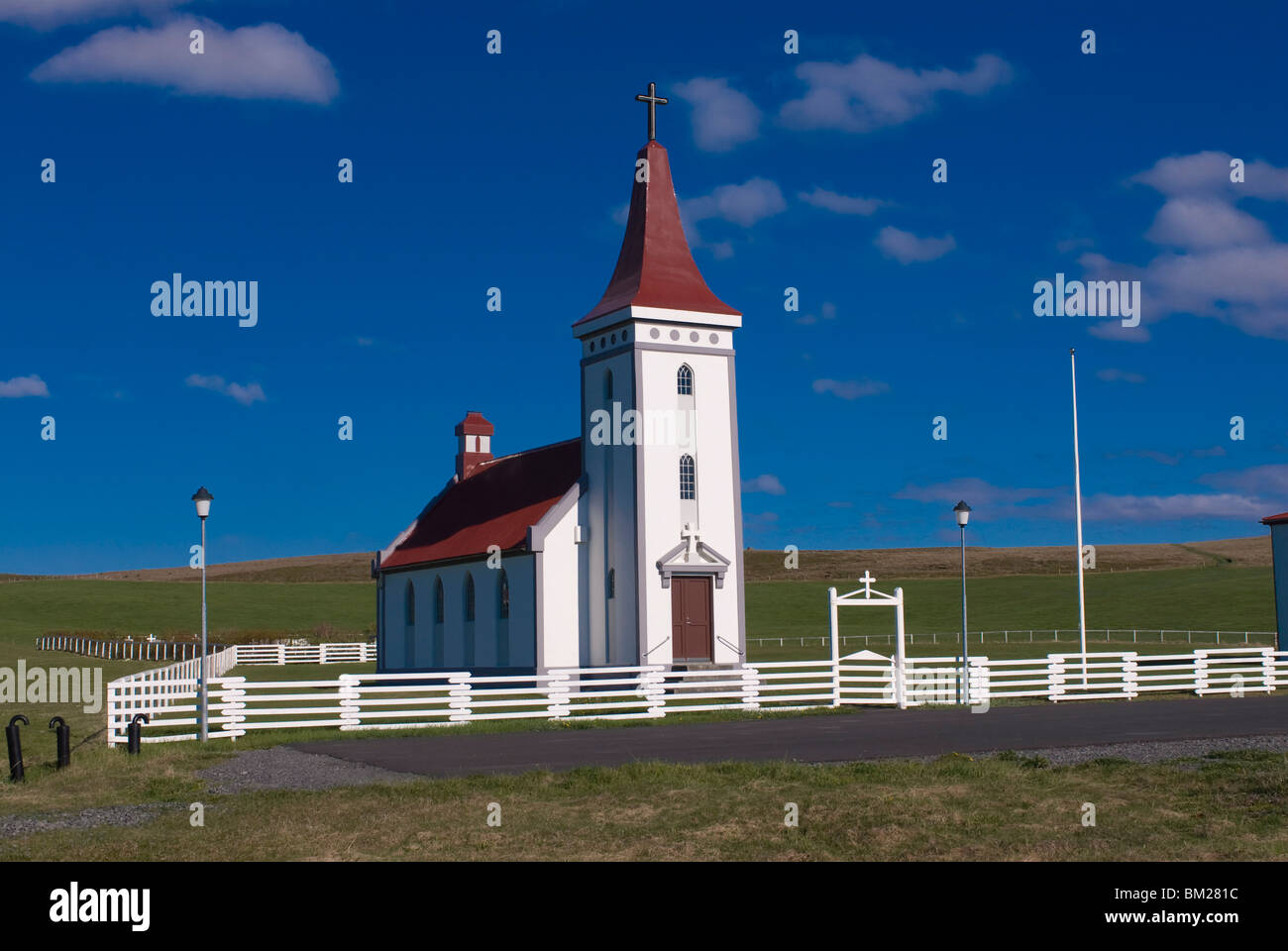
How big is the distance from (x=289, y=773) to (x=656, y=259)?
22494 millimetres

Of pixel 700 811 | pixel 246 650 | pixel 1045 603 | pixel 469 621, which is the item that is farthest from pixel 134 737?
pixel 1045 603

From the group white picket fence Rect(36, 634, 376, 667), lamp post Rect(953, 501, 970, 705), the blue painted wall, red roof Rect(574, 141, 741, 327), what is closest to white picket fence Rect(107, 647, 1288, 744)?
lamp post Rect(953, 501, 970, 705)

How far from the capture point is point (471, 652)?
41.8 m

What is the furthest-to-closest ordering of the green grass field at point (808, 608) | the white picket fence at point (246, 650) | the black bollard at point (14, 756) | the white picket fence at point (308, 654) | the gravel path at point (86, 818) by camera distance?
the green grass field at point (808, 608), the white picket fence at point (308, 654), the white picket fence at point (246, 650), the black bollard at point (14, 756), the gravel path at point (86, 818)

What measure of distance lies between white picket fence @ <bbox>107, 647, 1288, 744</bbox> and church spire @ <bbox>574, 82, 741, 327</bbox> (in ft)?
33.3

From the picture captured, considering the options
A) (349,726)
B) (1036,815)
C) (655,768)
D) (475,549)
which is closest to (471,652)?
(475,549)

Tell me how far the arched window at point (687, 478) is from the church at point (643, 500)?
0.04 meters

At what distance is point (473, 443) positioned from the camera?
52750 mm

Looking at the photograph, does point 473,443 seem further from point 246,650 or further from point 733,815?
point 733,815

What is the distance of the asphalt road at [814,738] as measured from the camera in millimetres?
19750

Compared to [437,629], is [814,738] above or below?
below

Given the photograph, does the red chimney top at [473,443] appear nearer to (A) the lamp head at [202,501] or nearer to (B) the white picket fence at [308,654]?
(B) the white picket fence at [308,654]

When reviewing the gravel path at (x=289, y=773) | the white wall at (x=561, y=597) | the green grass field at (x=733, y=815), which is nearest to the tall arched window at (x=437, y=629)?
the white wall at (x=561, y=597)
